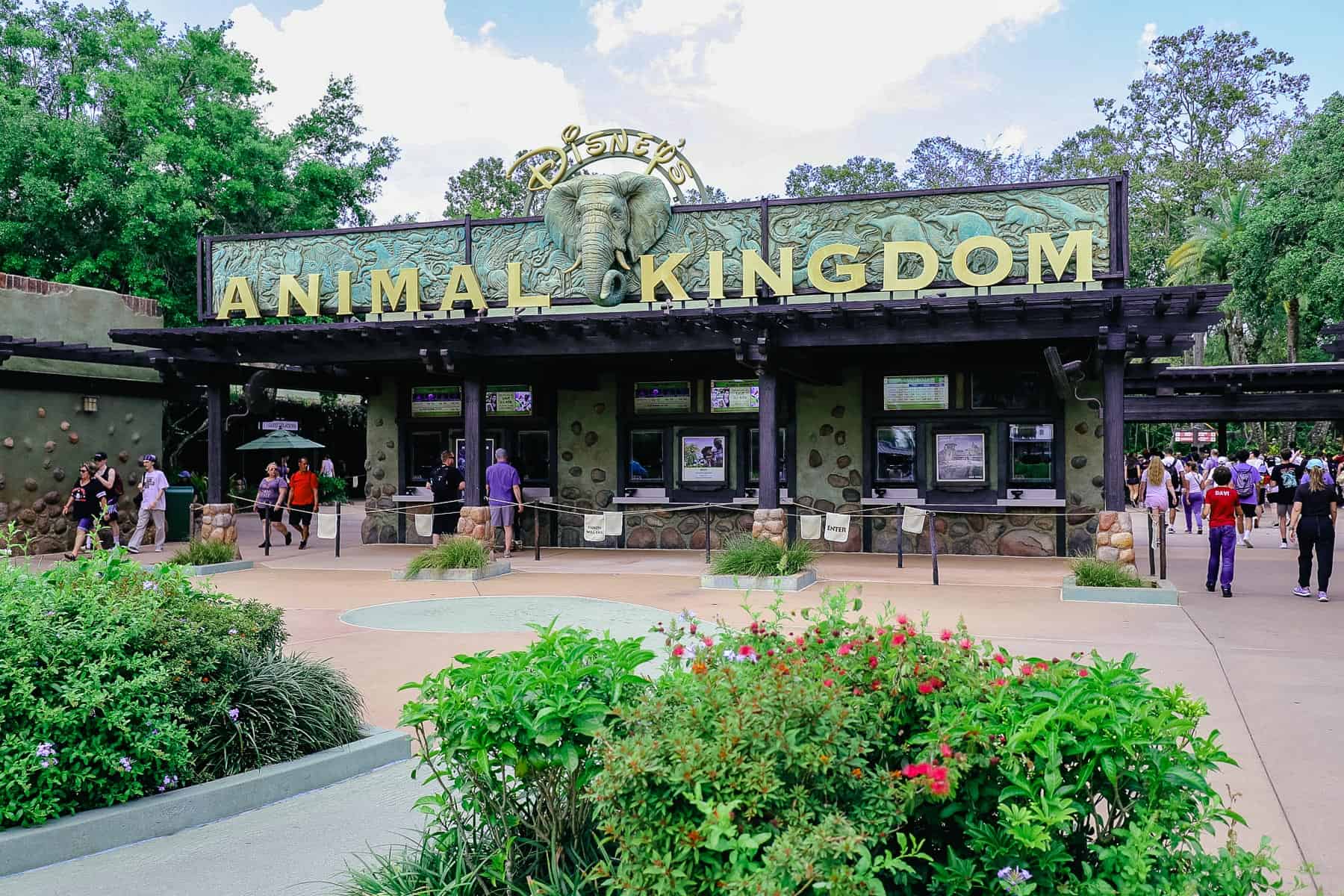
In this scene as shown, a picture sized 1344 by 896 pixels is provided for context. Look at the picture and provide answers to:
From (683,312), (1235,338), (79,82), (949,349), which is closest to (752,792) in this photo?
(683,312)

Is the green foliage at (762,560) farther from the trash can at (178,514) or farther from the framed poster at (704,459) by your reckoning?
the trash can at (178,514)

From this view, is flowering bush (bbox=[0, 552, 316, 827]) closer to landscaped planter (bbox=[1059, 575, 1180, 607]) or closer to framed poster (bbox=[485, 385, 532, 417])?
landscaped planter (bbox=[1059, 575, 1180, 607])

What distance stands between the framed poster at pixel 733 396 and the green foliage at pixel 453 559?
5.41 m

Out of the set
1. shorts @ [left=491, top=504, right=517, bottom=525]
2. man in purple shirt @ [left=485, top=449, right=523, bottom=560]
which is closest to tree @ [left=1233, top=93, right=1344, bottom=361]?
man in purple shirt @ [left=485, top=449, right=523, bottom=560]

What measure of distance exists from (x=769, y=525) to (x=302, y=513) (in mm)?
9746

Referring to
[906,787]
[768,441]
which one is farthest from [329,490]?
[906,787]

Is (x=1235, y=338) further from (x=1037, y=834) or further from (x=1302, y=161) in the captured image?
(x=1037, y=834)

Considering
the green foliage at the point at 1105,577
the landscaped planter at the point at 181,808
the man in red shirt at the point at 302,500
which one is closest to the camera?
the landscaped planter at the point at 181,808

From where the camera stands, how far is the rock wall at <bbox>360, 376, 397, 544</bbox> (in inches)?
780

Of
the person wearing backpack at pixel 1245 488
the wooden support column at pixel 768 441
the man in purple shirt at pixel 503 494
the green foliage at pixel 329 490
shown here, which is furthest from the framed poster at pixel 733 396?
the green foliage at pixel 329 490

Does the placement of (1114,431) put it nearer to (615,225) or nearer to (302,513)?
(615,225)

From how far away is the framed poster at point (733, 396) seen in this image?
1753 centimetres

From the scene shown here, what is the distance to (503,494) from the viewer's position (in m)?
16.8

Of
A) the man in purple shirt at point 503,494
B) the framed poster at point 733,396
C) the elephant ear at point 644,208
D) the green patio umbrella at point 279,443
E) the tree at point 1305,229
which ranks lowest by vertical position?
the man in purple shirt at point 503,494
